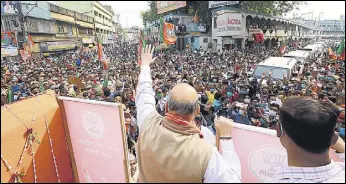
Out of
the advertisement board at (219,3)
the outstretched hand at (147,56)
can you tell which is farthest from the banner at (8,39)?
the outstretched hand at (147,56)

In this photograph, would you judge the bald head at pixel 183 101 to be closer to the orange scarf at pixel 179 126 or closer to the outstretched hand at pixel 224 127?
the orange scarf at pixel 179 126

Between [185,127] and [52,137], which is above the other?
[185,127]

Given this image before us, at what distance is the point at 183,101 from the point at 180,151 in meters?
0.27

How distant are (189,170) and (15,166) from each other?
1498 mm

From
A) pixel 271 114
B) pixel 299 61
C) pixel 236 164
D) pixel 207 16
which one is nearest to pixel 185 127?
pixel 236 164

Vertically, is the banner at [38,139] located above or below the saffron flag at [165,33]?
below

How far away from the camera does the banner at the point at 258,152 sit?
68.1 inches

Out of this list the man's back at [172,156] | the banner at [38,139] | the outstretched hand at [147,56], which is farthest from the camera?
the outstretched hand at [147,56]

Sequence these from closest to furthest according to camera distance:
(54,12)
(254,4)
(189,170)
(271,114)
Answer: (189,170) < (271,114) < (254,4) < (54,12)

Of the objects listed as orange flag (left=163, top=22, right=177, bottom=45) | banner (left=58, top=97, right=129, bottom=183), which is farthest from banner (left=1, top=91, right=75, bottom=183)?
orange flag (left=163, top=22, right=177, bottom=45)

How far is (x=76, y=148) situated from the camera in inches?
91.4

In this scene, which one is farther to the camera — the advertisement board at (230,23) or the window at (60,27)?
the window at (60,27)

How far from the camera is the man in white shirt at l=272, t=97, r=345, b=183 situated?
3.60 ft

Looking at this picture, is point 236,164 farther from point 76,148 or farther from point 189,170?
point 76,148
